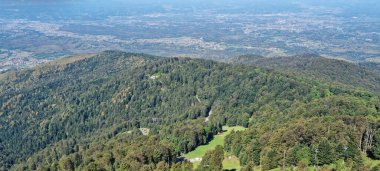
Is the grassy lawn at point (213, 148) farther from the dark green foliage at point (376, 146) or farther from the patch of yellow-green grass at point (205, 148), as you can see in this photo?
the dark green foliage at point (376, 146)

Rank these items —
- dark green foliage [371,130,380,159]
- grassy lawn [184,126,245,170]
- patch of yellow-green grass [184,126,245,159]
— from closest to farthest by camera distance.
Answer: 1. dark green foliage [371,130,380,159]
2. grassy lawn [184,126,245,170]
3. patch of yellow-green grass [184,126,245,159]

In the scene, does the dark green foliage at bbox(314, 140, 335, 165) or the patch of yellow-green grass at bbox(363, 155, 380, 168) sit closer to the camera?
the dark green foliage at bbox(314, 140, 335, 165)

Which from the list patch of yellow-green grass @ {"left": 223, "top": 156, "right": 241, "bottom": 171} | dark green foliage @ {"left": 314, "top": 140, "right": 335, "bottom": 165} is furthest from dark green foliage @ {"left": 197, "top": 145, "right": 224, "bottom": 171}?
dark green foliage @ {"left": 314, "top": 140, "right": 335, "bottom": 165}

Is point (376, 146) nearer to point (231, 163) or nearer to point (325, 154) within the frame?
point (325, 154)

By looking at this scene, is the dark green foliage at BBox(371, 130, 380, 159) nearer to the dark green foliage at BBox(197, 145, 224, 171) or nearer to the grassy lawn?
the grassy lawn

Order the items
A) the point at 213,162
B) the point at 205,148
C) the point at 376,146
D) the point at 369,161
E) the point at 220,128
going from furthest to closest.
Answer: the point at 220,128 < the point at 205,148 < the point at 213,162 < the point at 376,146 < the point at 369,161

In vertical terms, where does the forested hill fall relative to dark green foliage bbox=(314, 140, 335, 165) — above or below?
below

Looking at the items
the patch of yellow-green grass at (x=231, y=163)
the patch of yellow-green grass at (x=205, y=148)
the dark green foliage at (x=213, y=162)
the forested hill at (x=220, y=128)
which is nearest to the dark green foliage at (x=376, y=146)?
the forested hill at (x=220, y=128)

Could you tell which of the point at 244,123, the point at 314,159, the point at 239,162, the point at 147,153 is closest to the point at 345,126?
the point at 314,159

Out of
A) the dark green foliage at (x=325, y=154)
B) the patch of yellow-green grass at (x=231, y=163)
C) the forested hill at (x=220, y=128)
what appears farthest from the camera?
the patch of yellow-green grass at (x=231, y=163)

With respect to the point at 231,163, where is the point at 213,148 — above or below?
below

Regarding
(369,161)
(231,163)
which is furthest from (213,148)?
(369,161)
